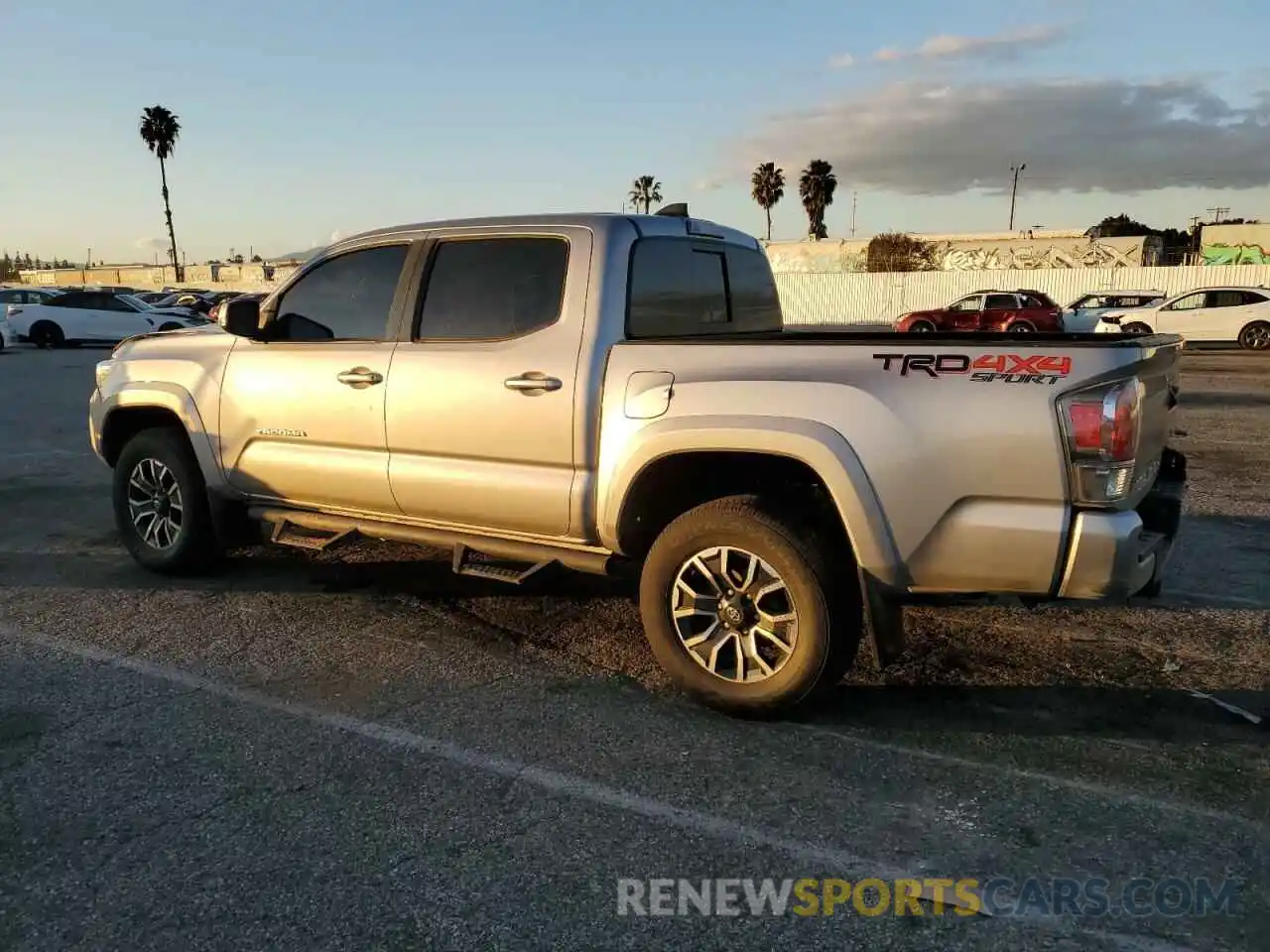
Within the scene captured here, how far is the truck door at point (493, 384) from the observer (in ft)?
13.6

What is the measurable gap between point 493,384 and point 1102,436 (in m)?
2.41

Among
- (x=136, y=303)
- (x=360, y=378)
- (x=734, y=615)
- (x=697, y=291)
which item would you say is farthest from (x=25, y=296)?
(x=734, y=615)

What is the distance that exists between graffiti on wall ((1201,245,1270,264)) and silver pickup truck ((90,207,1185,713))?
5225cm

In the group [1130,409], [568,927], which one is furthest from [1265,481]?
[568,927]

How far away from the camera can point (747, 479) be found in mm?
4098

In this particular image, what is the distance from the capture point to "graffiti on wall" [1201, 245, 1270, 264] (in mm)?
48406

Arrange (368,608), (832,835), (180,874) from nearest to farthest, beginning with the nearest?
(180,874)
(832,835)
(368,608)

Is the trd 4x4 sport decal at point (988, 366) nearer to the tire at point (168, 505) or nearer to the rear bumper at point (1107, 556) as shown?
the rear bumper at point (1107, 556)

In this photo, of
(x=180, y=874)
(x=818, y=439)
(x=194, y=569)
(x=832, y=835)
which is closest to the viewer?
(x=180, y=874)

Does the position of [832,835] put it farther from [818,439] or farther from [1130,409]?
[1130,409]

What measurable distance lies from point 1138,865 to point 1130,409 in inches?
54.7

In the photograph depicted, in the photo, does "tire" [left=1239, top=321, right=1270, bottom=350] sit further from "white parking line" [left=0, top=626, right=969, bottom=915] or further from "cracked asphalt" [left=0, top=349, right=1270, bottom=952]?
"white parking line" [left=0, top=626, right=969, bottom=915]

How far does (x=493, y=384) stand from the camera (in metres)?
4.26

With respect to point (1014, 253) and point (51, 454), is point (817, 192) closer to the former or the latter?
point (1014, 253)
